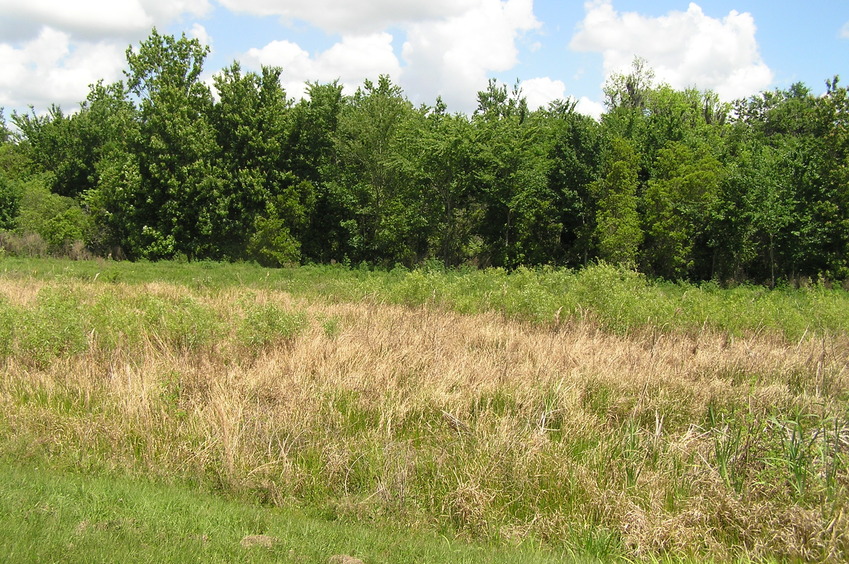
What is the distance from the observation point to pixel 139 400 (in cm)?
793

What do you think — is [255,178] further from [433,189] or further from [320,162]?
[433,189]

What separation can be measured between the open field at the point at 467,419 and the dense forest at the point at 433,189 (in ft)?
44.8

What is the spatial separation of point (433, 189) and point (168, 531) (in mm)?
27312

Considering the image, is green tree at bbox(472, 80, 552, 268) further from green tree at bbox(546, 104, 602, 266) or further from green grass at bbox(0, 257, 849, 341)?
green grass at bbox(0, 257, 849, 341)

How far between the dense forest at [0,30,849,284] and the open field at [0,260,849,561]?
44.8 ft

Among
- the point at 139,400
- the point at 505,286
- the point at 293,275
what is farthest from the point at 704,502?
the point at 293,275

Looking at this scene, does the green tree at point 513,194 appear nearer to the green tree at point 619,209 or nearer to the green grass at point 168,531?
the green tree at point 619,209

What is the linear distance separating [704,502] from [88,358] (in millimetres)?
8858

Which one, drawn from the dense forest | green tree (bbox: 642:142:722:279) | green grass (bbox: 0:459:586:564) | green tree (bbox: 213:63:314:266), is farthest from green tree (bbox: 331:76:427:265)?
green grass (bbox: 0:459:586:564)

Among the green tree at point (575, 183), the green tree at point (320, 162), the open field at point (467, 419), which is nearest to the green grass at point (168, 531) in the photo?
the open field at point (467, 419)

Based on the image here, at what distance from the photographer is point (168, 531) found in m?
4.77

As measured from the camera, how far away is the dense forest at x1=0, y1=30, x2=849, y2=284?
26.8m

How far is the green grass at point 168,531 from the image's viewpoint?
4.36m

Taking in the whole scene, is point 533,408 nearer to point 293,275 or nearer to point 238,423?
point 238,423
